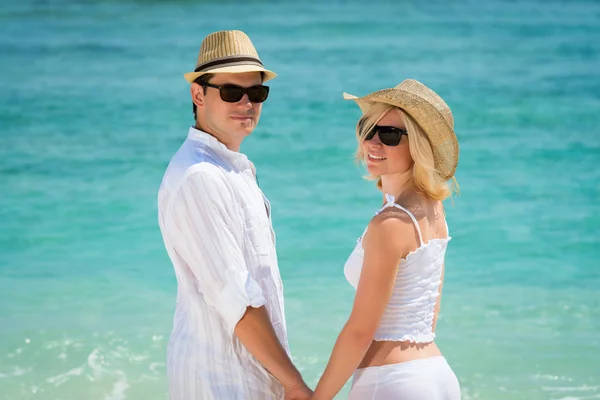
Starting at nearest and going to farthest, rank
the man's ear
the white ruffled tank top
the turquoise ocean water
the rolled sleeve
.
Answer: the rolled sleeve
the white ruffled tank top
the man's ear
the turquoise ocean water

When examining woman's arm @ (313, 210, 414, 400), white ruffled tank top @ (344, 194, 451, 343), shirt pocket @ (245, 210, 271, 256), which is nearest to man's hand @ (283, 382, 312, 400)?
woman's arm @ (313, 210, 414, 400)

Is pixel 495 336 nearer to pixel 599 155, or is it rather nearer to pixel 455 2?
pixel 599 155

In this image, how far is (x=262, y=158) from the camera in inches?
444

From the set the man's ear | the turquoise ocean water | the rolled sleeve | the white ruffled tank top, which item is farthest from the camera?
the turquoise ocean water

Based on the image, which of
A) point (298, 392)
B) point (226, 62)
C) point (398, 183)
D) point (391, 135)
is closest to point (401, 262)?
point (398, 183)

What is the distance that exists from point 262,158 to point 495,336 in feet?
16.1

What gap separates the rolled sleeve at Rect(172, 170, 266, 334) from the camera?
2836mm

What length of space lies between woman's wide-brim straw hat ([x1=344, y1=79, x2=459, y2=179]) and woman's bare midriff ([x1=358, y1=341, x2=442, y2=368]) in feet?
1.71

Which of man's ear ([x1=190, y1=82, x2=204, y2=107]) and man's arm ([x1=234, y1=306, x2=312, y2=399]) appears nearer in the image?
man's arm ([x1=234, y1=306, x2=312, y2=399])

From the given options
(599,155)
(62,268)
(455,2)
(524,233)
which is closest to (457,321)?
(524,233)

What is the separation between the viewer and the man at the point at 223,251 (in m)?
2.85

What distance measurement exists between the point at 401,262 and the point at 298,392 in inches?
19.3

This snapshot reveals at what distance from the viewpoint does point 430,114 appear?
2.98 metres

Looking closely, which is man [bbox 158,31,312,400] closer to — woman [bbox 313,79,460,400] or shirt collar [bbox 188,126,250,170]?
shirt collar [bbox 188,126,250,170]
